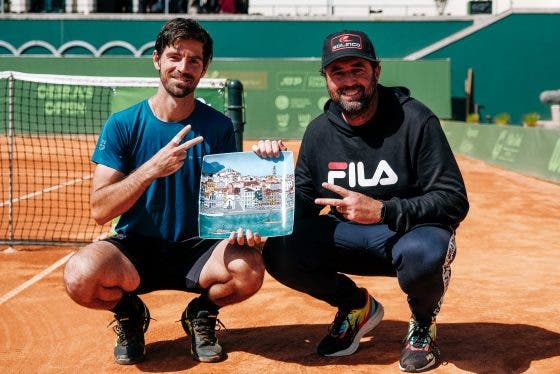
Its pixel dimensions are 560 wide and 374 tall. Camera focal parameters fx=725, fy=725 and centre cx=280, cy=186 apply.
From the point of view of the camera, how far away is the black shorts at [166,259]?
4.22m

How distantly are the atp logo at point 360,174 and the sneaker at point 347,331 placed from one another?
814 mm

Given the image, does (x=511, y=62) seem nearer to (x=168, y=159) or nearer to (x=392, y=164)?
(x=392, y=164)

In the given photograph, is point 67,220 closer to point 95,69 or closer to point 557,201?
point 557,201

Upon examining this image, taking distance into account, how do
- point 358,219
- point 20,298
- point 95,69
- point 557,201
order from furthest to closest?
1. point 95,69
2. point 557,201
3. point 20,298
4. point 358,219

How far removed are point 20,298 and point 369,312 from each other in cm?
286

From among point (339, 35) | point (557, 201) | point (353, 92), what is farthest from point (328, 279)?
point (557, 201)

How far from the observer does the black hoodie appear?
13.0ft

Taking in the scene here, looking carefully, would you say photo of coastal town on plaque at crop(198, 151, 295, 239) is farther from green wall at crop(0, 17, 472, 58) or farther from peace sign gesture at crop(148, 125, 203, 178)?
green wall at crop(0, 17, 472, 58)

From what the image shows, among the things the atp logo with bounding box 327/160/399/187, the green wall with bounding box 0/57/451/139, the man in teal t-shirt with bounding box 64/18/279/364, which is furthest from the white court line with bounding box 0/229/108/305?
the green wall with bounding box 0/57/451/139

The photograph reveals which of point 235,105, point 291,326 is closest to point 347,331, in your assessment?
point 291,326

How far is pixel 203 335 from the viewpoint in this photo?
4.23m

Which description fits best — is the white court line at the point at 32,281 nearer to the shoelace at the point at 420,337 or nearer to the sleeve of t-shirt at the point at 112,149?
the sleeve of t-shirt at the point at 112,149

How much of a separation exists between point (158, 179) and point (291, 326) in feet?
4.76

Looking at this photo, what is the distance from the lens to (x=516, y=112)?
95.1ft
